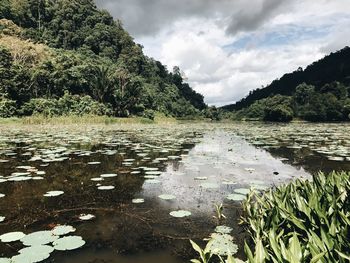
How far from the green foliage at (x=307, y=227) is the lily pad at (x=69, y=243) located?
5.90ft

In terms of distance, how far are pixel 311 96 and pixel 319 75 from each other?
5242 cm

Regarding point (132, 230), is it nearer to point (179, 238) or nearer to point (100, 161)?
point (179, 238)

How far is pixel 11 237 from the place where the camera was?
11.0 ft

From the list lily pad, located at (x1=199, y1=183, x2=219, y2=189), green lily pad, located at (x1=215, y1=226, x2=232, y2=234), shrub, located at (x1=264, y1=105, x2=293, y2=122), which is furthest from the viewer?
shrub, located at (x1=264, y1=105, x2=293, y2=122)

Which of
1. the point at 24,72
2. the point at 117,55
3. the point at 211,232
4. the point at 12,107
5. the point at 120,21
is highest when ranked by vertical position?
the point at 120,21

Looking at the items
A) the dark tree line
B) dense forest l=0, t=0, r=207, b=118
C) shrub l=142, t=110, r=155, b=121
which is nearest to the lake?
dense forest l=0, t=0, r=207, b=118

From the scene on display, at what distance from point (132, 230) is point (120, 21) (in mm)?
94635

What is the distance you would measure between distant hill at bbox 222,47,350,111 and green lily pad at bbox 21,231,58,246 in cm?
10799

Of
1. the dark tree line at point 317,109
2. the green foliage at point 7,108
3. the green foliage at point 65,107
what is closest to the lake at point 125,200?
the green foliage at point 7,108

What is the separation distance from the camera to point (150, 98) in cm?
5988

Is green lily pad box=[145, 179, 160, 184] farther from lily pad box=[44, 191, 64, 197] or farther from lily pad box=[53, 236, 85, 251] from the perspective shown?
lily pad box=[53, 236, 85, 251]

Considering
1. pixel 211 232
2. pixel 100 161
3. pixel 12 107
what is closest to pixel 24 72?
pixel 12 107

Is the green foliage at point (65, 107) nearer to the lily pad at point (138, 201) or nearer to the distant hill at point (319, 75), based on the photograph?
the lily pad at point (138, 201)

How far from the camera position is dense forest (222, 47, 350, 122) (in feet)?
193
